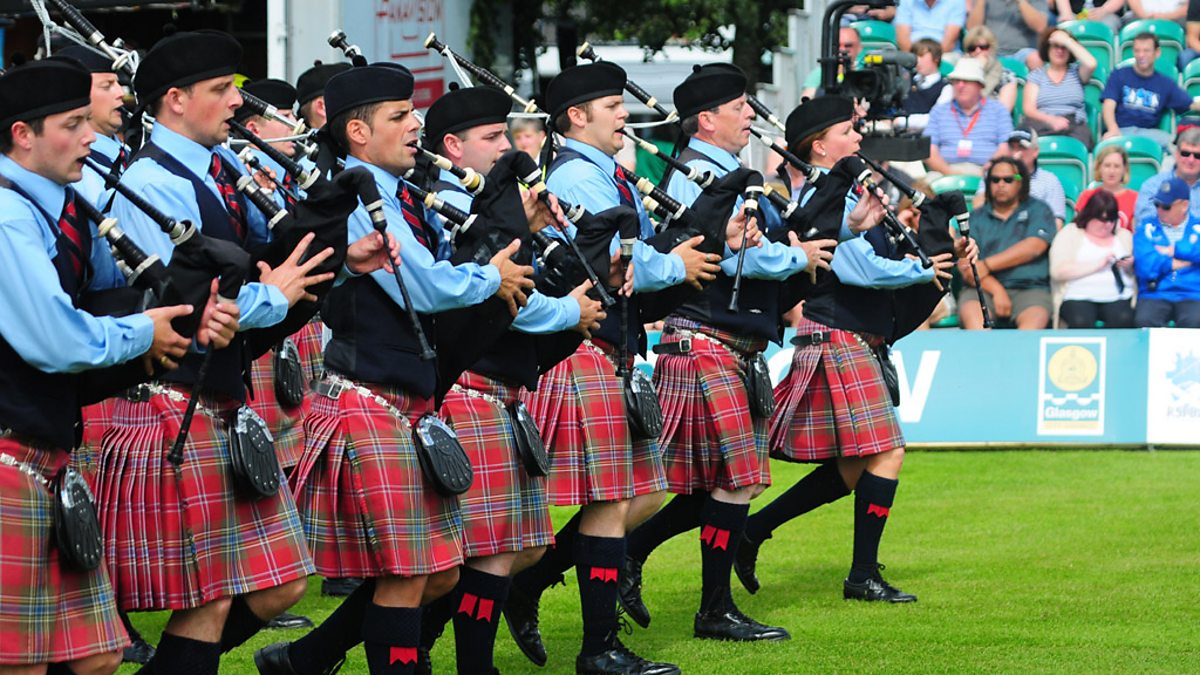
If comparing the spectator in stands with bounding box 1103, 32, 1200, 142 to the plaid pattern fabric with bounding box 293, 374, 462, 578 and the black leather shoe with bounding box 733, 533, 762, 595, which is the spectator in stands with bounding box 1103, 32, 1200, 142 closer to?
the black leather shoe with bounding box 733, 533, 762, 595

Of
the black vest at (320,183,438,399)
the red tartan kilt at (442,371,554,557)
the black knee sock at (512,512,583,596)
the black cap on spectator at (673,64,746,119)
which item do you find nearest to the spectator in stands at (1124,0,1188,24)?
the black cap on spectator at (673,64,746,119)

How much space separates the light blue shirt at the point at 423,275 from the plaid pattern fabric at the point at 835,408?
8.69 ft

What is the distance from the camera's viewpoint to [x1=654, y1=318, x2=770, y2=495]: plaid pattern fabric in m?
6.36

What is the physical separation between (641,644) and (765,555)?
193 centimetres

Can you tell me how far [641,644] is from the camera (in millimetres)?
6363

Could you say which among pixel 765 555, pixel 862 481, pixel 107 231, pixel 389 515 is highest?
pixel 107 231

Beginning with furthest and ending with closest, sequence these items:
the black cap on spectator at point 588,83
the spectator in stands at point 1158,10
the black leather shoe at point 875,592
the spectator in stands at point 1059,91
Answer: the spectator in stands at point 1158,10, the spectator in stands at point 1059,91, the black leather shoe at point 875,592, the black cap on spectator at point 588,83

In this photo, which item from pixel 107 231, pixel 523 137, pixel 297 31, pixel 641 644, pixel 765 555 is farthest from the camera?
pixel 297 31

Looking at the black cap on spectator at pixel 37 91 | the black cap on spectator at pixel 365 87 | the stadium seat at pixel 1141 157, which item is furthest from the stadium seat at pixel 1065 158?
the black cap on spectator at pixel 37 91

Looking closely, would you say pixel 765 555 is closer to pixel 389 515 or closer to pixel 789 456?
pixel 789 456

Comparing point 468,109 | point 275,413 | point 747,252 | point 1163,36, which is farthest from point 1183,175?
point 468,109

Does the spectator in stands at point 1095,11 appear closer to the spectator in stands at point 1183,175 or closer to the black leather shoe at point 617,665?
the spectator in stands at point 1183,175

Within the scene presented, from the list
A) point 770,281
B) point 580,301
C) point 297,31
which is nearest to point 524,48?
point 297,31

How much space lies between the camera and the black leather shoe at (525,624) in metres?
6.00
